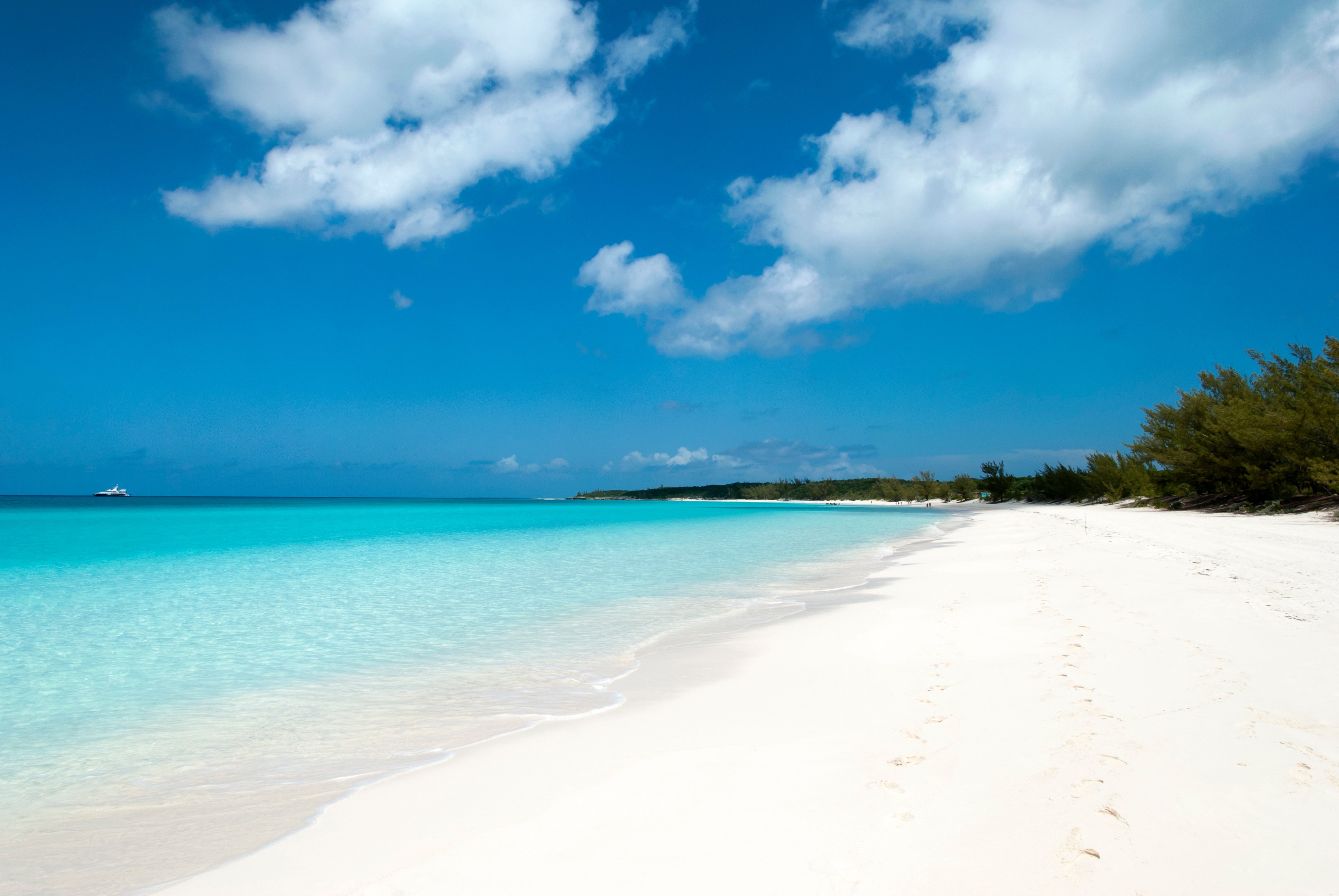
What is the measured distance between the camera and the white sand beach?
7.18ft

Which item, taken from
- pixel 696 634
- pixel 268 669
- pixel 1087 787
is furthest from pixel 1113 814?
pixel 268 669

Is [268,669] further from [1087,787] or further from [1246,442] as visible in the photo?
[1246,442]

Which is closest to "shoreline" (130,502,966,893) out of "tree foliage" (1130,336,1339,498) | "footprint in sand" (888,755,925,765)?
"footprint in sand" (888,755,925,765)

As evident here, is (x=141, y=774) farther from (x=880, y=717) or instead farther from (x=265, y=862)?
(x=880, y=717)

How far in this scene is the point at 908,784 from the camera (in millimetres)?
2859

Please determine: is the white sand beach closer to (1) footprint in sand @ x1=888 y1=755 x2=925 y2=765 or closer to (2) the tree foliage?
(1) footprint in sand @ x1=888 y1=755 x2=925 y2=765

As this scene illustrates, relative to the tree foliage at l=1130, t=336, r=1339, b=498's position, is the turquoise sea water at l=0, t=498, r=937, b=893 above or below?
below

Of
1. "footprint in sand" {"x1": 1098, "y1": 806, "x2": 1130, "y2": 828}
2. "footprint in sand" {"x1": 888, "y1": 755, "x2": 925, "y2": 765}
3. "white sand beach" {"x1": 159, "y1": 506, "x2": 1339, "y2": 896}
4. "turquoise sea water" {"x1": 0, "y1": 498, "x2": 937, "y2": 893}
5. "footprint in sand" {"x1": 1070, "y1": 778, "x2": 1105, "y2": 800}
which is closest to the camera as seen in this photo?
"white sand beach" {"x1": 159, "y1": 506, "x2": 1339, "y2": 896}

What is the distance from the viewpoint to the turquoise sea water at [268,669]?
3211 mm

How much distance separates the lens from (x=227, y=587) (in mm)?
11758

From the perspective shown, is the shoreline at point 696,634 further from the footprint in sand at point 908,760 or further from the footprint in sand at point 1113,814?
the footprint in sand at point 1113,814

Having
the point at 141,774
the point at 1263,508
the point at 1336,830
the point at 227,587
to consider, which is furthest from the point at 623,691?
the point at 1263,508

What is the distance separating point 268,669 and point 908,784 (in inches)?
237

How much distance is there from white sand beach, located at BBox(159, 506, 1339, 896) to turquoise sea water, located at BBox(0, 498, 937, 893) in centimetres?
58
